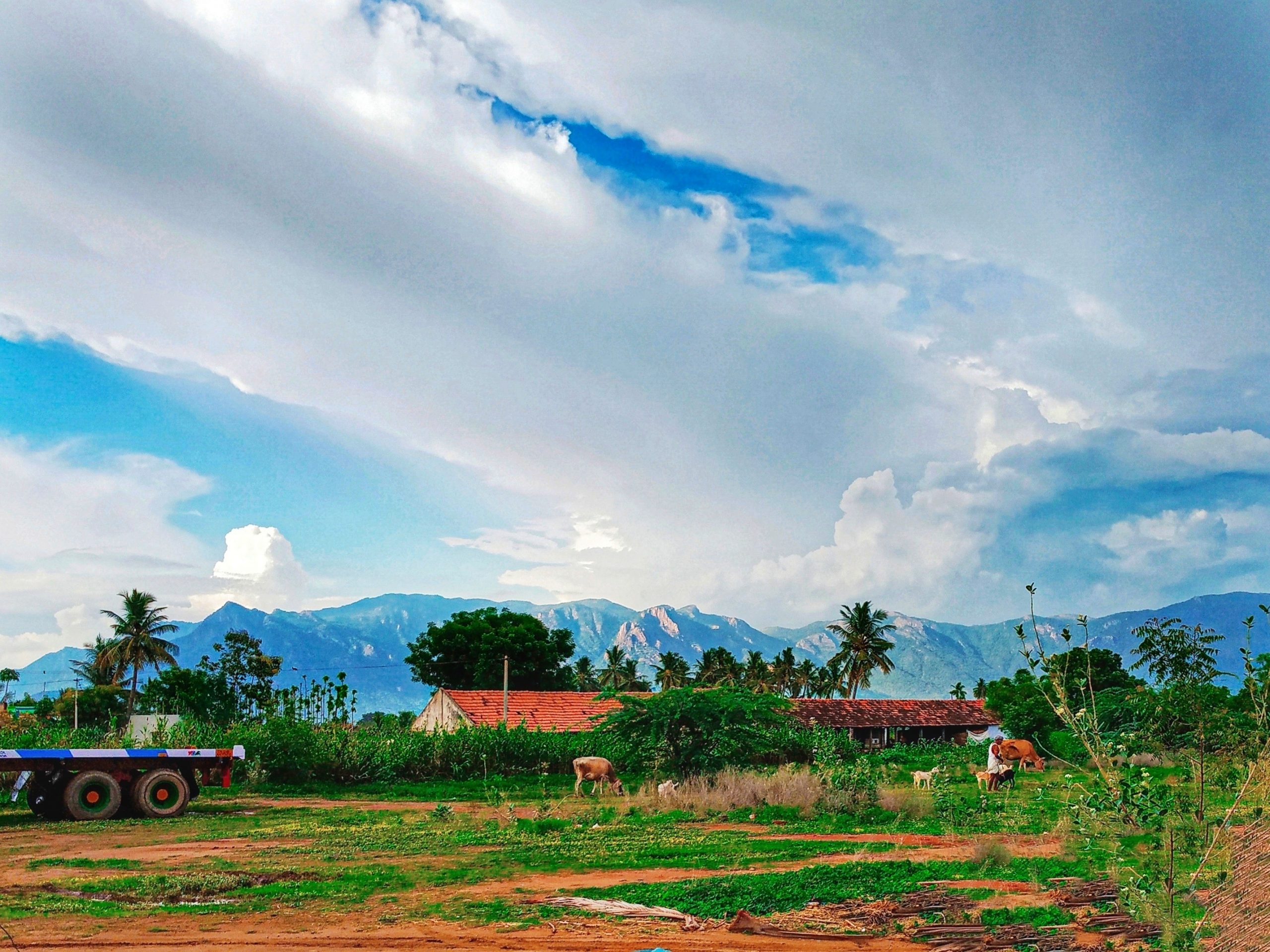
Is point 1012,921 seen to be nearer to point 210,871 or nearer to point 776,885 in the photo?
point 776,885

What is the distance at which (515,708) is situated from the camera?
4838cm

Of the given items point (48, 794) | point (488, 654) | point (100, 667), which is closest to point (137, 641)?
point (100, 667)

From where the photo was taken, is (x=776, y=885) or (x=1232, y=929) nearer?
(x=1232, y=929)

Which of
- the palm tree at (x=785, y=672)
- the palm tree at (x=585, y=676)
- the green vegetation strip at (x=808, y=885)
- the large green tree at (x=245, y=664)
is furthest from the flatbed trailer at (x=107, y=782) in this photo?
the palm tree at (x=785, y=672)

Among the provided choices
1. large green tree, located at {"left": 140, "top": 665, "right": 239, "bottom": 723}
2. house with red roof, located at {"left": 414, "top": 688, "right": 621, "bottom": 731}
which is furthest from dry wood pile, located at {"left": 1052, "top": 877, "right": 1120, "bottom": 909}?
house with red roof, located at {"left": 414, "top": 688, "right": 621, "bottom": 731}

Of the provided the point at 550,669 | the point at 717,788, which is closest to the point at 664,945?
the point at 717,788

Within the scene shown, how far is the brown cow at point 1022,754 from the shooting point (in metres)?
37.8

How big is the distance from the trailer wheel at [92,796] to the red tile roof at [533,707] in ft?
78.1

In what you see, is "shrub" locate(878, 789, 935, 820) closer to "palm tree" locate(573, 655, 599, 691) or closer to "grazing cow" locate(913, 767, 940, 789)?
"grazing cow" locate(913, 767, 940, 789)

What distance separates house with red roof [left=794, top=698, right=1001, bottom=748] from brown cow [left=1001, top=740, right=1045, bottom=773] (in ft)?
48.4

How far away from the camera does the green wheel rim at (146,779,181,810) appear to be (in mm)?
21984

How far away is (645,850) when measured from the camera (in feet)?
52.2

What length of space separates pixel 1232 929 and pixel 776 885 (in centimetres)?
514

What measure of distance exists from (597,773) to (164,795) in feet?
36.0
